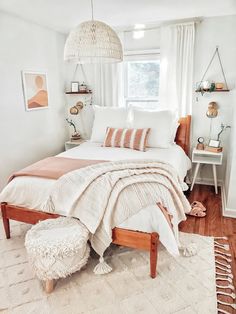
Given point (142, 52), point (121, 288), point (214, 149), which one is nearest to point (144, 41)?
point (142, 52)

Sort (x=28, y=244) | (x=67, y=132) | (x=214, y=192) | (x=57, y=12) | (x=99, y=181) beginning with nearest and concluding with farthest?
(x=28, y=244)
(x=99, y=181)
(x=57, y=12)
(x=214, y=192)
(x=67, y=132)

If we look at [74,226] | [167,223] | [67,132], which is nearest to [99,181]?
[74,226]

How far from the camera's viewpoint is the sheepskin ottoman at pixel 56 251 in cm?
178

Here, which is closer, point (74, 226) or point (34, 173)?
point (74, 226)

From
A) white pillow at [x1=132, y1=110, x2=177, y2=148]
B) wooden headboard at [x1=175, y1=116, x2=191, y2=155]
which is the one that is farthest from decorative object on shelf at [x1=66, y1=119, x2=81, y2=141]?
wooden headboard at [x1=175, y1=116, x2=191, y2=155]

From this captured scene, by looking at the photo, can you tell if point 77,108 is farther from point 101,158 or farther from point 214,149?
point 214,149

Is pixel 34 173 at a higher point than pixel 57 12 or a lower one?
lower

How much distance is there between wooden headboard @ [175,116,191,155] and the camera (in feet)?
11.9

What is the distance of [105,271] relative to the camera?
204cm

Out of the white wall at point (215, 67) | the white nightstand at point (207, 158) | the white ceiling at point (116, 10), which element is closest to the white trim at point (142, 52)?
the white ceiling at point (116, 10)

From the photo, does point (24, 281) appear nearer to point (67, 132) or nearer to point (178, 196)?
point (178, 196)

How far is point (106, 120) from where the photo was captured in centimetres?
364

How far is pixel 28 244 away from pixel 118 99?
279 centimetres

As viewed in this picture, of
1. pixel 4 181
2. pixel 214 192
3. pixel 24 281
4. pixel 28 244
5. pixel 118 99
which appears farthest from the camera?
pixel 118 99
